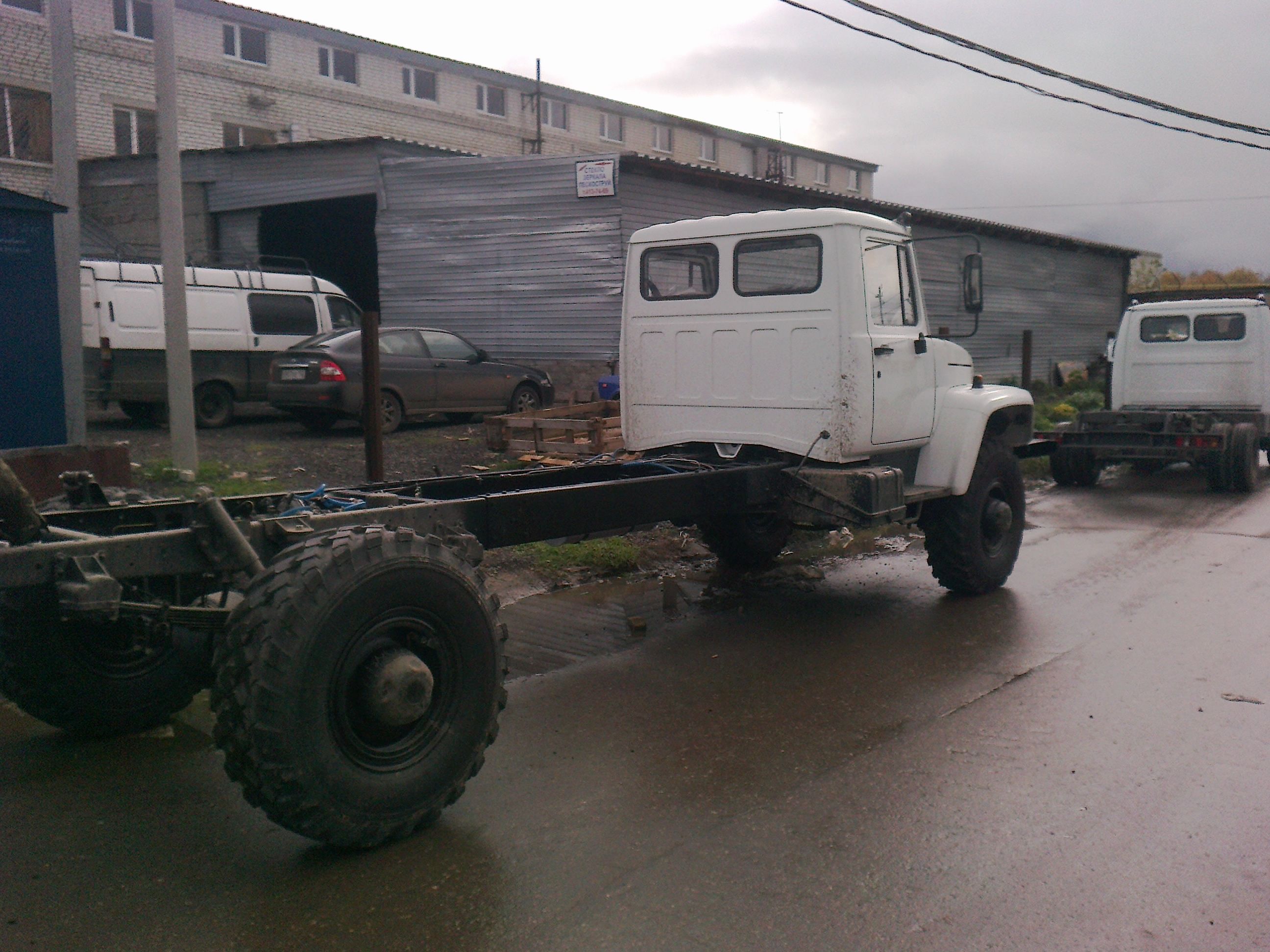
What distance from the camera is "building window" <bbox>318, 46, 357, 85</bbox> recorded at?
110ft

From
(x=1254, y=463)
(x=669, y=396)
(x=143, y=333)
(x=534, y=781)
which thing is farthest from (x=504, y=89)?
(x=534, y=781)

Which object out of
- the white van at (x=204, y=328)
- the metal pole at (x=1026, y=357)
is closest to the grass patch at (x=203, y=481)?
the white van at (x=204, y=328)

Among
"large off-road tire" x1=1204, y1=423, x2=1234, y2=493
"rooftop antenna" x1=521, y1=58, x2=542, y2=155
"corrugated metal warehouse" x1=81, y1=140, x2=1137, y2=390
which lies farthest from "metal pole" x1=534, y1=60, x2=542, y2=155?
"large off-road tire" x1=1204, y1=423, x2=1234, y2=493

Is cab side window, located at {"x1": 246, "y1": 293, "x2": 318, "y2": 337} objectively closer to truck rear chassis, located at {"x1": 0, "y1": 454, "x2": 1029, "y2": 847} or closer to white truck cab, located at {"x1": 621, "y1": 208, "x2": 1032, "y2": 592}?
white truck cab, located at {"x1": 621, "y1": 208, "x2": 1032, "y2": 592}

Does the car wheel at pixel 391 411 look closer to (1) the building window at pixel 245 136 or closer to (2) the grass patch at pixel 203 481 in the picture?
(2) the grass patch at pixel 203 481

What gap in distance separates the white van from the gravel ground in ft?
1.70

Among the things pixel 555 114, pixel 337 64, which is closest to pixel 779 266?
pixel 337 64

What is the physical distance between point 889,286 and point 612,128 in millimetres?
38501

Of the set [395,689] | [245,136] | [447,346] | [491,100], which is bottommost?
[395,689]

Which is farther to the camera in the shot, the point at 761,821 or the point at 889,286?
the point at 889,286

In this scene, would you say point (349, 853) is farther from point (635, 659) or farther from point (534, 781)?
point (635, 659)

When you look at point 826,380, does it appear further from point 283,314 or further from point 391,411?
point 283,314

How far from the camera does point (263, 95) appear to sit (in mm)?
31797

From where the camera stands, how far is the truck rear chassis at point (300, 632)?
350cm
